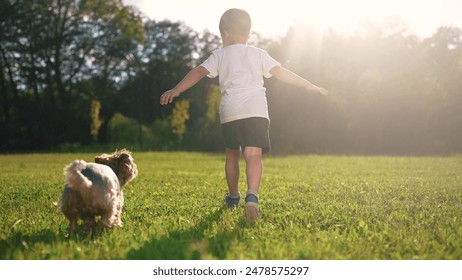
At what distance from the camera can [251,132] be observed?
14.9 feet

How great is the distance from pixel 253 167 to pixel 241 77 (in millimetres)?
842

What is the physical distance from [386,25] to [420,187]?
55.6 feet

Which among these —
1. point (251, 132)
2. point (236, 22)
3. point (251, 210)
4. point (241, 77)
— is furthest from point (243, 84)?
point (251, 210)

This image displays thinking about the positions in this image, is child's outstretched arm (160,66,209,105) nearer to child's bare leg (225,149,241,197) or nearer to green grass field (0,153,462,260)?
child's bare leg (225,149,241,197)

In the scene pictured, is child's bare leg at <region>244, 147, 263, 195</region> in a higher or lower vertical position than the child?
lower

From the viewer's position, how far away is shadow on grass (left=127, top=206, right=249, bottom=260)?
317cm

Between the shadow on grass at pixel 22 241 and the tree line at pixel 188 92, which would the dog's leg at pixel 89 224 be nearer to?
the shadow on grass at pixel 22 241

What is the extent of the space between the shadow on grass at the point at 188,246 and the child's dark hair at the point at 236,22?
1.91 metres

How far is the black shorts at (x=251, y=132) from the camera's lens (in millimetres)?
4543

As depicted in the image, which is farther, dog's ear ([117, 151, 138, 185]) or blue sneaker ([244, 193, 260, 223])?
dog's ear ([117, 151, 138, 185])

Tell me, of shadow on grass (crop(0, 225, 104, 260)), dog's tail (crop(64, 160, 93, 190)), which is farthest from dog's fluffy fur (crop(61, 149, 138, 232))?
shadow on grass (crop(0, 225, 104, 260))

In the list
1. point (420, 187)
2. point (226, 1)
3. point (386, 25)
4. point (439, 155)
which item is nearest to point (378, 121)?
point (439, 155)

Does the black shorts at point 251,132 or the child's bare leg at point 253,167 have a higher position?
the black shorts at point 251,132

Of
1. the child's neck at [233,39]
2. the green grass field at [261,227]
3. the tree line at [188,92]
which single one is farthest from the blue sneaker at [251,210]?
the tree line at [188,92]
